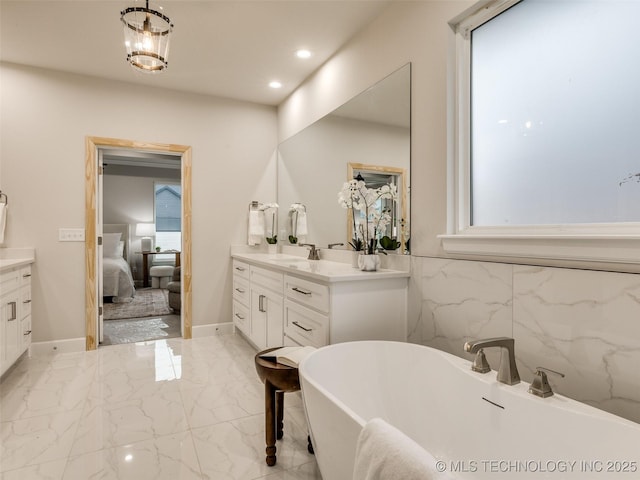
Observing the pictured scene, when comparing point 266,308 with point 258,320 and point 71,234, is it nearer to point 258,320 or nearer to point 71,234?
point 258,320

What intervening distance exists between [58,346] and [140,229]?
4.48 m

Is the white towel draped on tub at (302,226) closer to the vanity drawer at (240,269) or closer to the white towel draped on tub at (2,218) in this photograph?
the vanity drawer at (240,269)

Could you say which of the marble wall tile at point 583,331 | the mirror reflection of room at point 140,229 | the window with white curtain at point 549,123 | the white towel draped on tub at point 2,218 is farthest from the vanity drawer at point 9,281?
the marble wall tile at point 583,331

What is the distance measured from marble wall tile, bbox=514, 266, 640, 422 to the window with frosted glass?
0.25 meters

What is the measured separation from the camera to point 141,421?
213cm

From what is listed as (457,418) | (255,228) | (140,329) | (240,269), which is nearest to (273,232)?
(255,228)

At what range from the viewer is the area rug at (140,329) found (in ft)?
12.5

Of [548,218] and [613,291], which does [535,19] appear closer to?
[548,218]

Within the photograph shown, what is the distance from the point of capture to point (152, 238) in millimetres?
7531

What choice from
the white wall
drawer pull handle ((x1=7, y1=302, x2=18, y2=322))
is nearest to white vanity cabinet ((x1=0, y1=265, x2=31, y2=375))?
drawer pull handle ((x1=7, y1=302, x2=18, y2=322))

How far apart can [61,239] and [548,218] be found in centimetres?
381

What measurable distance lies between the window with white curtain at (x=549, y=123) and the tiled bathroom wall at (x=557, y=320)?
0.36 feet

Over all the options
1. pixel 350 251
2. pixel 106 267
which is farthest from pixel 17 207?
pixel 350 251

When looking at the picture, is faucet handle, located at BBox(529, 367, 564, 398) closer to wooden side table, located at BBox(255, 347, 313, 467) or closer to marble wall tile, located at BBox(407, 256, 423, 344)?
marble wall tile, located at BBox(407, 256, 423, 344)
